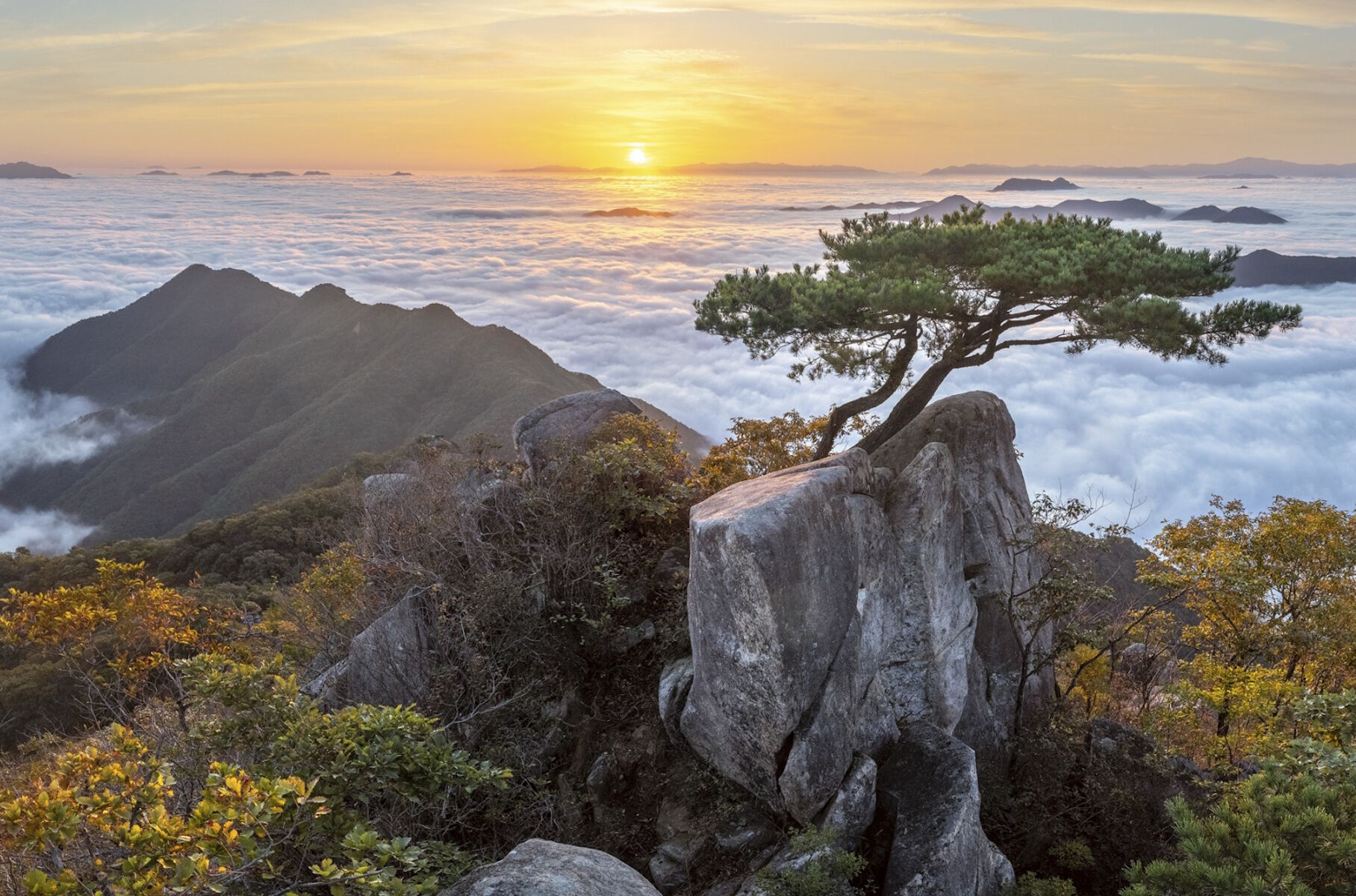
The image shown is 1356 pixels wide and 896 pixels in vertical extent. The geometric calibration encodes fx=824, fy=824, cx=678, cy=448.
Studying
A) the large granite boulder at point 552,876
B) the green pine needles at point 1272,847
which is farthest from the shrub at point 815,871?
the green pine needles at point 1272,847

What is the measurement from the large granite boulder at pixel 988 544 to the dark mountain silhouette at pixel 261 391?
7703 cm

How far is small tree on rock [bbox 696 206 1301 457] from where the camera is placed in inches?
533

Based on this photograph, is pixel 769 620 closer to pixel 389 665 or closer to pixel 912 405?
pixel 389 665

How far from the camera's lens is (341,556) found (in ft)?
56.1

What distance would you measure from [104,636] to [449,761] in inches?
1344

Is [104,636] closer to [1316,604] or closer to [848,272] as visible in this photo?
[848,272]

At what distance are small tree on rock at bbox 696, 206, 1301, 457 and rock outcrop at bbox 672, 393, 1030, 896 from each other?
2637mm

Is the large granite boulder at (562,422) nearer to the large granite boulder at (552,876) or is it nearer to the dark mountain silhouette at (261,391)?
the large granite boulder at (552,876)

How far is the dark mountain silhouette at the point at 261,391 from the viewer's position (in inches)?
4624

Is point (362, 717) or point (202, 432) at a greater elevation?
point (362, 717)

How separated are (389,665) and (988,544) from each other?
35.1 feet

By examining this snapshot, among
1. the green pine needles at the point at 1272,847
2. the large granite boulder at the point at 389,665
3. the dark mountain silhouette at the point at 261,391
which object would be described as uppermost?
the green pine needles at the point at 1272,847

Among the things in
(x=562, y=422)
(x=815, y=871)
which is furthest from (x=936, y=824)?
(x=562, y=422)

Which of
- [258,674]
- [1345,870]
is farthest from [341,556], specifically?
[1345,870]
